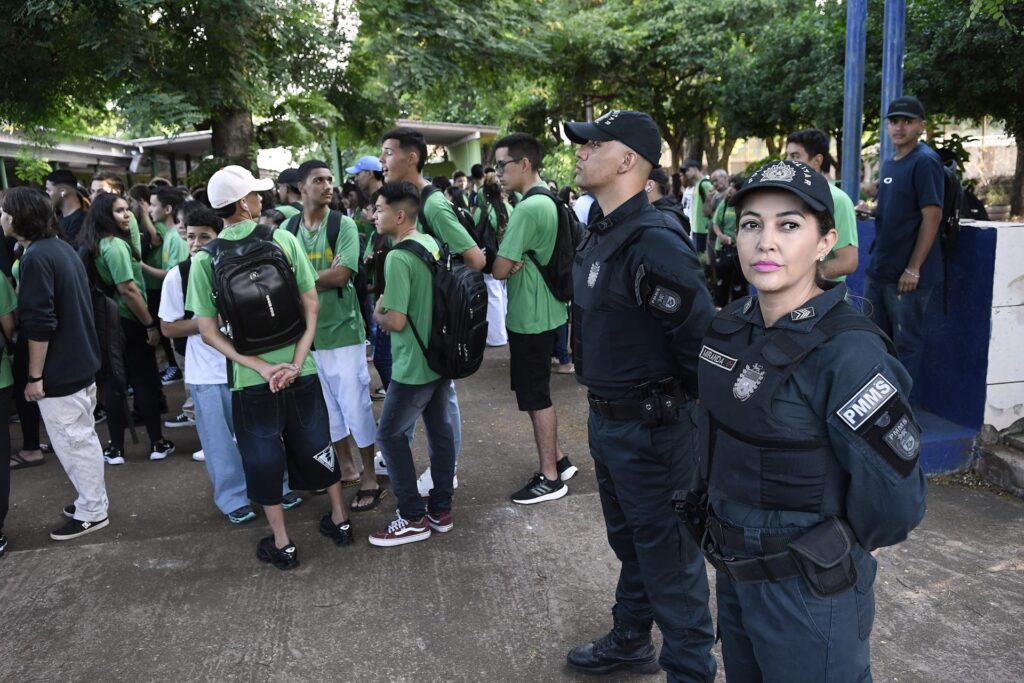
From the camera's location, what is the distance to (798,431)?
172 centimetres

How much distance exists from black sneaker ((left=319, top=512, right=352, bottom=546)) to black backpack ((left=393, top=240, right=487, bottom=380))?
0.97 m

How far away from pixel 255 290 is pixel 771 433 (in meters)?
2.48

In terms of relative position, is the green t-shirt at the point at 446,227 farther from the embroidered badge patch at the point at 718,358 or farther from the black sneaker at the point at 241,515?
the embroidered badge patch at the point at 718,358

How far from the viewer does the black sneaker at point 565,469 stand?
4.59 meters

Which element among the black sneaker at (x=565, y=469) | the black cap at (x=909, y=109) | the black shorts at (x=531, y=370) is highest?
the black cap at (x=909, y=109)

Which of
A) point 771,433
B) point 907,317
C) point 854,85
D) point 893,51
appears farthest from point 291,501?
point 893,51

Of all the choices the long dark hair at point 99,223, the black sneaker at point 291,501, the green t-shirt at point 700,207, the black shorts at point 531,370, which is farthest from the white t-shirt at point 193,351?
the green t-shirt at point 700,207

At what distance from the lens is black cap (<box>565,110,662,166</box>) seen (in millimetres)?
2582

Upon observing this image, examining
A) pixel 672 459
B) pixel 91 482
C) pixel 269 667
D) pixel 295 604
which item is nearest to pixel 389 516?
pixel 295 604

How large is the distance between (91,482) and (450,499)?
1997mm

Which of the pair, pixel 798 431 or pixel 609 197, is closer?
pixel 798 431

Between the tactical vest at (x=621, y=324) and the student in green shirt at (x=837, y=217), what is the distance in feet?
5.62

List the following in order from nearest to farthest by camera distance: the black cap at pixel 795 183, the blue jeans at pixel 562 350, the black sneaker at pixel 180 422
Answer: the black cap at pixel 795 183 < the black sneaker at pixel 180 422 < the blue jeans at pixel 562 350

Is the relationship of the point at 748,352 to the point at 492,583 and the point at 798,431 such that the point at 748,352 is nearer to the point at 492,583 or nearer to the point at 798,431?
the point at 798,431
